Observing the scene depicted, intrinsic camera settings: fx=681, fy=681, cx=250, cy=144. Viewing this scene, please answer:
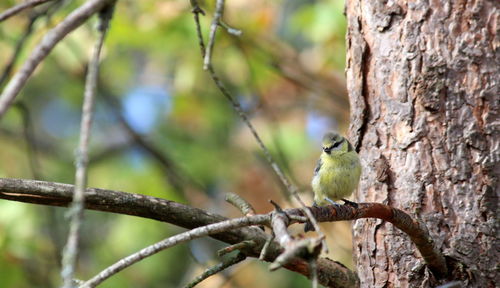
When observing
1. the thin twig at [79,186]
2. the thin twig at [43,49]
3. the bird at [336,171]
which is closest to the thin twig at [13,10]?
the thin twig at [43,49]

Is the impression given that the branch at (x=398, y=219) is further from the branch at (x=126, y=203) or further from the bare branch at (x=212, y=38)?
the bare branch at (x=212, y=38)

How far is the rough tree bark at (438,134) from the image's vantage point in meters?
2.62

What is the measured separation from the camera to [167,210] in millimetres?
2340

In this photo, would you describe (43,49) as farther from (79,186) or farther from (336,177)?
(336,177)

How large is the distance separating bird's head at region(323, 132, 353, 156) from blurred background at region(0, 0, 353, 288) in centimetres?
89

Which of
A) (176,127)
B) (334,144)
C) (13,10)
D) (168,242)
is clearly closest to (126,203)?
(168,242)

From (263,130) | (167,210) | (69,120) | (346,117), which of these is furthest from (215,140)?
(167,210)

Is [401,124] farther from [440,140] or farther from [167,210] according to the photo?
[167,210]

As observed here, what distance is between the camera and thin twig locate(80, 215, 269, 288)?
159 centimetres

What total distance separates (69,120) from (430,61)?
914 cm

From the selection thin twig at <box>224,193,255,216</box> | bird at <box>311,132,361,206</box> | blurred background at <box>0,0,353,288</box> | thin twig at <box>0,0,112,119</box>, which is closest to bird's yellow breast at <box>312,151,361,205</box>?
bird at <box>311,132,361,206</box>

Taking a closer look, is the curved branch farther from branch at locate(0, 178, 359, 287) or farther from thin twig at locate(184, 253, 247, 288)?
thin twig at locate(184, 253, 247, 288)

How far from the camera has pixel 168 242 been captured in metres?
1.69

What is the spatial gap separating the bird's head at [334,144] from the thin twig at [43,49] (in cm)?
177
